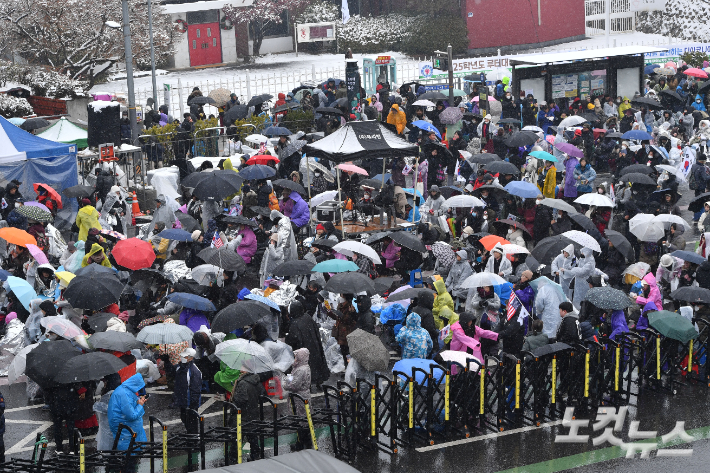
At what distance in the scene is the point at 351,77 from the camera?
2711 cm

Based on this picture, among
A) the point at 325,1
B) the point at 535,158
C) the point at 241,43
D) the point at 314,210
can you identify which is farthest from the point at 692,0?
the point at 314,210

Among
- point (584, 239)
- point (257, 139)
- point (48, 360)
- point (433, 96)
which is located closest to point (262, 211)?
point (584, 239)

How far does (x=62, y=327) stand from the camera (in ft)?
35.7

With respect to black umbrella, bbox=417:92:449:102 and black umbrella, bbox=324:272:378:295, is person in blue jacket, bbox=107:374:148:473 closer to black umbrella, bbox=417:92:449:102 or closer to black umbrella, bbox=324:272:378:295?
black umbrella, bbox=324:272:378:295

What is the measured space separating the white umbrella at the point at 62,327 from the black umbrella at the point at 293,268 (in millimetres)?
3432

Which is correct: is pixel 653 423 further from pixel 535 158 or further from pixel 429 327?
pixel 535 158

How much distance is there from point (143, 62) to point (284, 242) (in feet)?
95.5

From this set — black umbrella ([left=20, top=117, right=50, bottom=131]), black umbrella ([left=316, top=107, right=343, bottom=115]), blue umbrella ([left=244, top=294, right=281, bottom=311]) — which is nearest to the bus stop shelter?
black umbrella ([left=316, top=107, right=343, bottom=115])

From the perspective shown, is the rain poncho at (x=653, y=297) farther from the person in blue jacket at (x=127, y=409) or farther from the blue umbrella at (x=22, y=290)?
the blue umbrella at (x=22, y=290)

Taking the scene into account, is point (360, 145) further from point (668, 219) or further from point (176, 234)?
point (668, 219)

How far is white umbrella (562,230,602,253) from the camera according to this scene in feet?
45.9

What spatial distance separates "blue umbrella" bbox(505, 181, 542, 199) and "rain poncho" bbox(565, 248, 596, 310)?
2908 millimetres

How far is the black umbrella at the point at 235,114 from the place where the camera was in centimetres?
2536

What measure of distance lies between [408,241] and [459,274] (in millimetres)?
974
